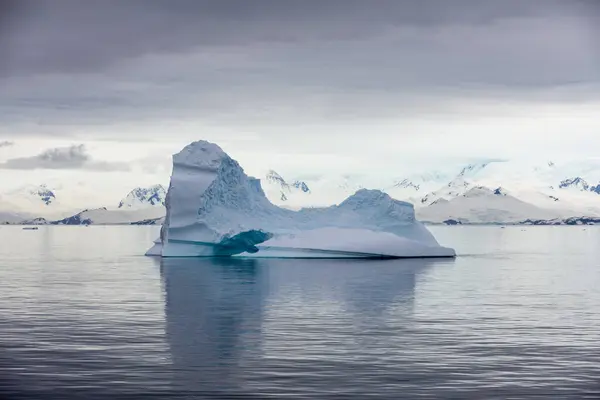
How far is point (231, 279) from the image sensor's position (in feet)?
152

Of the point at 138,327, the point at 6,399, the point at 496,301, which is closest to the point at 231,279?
the point at 496,301

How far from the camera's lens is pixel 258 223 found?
61.1 metres

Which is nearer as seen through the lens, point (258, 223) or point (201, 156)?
point (258, 223)

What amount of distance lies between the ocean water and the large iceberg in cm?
1294

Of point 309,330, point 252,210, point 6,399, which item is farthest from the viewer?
point 252,210

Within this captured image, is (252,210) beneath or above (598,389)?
above

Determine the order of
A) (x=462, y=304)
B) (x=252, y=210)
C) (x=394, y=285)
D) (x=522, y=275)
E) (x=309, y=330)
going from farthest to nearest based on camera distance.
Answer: (x=252, y=210), (x=522, y=275), (x=394, y=285), (x=462, y=304), (x=309, y=330)

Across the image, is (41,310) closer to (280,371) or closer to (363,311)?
(363,311)

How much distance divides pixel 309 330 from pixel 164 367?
6.81 m

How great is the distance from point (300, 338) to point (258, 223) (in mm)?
36828

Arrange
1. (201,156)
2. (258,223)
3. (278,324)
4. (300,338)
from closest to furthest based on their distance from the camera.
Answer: (300,338) < (278,324) < (258,223) < (201,156)

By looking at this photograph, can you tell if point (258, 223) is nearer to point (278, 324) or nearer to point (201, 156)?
point (201, 156)

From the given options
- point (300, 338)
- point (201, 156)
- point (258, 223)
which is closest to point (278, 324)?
point (300, 338)

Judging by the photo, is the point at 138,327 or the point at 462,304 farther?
the point at 462,304
